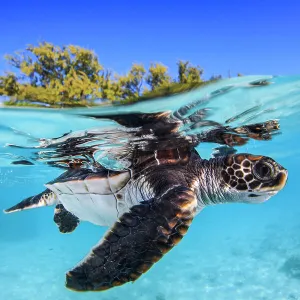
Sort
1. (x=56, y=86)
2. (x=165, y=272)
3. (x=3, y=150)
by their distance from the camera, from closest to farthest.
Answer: (x=56, y=86) → (x=3, y=150) → (x=165, y=272)

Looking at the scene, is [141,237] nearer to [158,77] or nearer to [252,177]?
[252,177]

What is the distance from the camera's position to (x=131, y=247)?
11.2 ft

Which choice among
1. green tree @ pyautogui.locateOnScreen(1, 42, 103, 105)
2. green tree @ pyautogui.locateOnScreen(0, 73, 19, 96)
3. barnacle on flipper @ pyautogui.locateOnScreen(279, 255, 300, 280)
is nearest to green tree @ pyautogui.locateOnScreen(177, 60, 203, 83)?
green tree @ pyautogui.locateOnScreen(1, 42, 103, 105)

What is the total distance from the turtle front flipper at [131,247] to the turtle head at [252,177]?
5.20ft

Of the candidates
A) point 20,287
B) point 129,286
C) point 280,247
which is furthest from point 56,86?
point 280,247

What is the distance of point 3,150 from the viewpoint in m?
10.4

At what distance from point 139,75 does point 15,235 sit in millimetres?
31502

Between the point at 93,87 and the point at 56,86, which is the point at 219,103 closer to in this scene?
the point at 93,87

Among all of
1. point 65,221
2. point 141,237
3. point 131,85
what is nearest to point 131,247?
point 141,237

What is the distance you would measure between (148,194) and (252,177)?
1663mm

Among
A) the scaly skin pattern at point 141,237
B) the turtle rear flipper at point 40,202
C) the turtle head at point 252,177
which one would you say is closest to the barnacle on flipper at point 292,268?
the turtle head at point 252,177

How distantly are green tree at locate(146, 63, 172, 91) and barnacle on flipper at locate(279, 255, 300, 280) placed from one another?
11505 mm

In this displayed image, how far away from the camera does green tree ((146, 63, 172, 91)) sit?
525 centimetres

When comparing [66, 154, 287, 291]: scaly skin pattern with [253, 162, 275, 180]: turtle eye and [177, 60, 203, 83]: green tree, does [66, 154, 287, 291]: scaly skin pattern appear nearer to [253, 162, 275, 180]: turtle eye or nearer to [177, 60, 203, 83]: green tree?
[253, 162, 275, 180]: turtle eye
